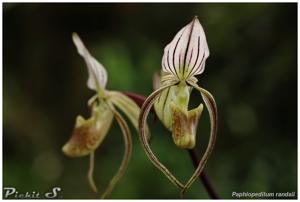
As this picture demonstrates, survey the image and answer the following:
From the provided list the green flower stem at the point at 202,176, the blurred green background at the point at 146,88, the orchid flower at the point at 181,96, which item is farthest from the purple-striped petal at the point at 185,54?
the blurred green background at the point at 146,88

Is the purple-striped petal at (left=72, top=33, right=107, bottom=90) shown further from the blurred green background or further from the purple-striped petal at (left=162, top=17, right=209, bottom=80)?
the blurred green background

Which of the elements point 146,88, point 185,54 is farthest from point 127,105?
point 146,88

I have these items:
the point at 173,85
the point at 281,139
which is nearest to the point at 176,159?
the point at 281,139

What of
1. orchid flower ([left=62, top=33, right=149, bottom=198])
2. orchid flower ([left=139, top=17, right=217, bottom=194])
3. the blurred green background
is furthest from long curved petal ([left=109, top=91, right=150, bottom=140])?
the blurred green background

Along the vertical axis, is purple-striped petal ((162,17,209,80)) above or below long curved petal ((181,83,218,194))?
above

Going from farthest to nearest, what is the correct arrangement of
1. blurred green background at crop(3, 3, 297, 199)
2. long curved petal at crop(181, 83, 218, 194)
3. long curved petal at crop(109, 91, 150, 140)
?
blurred green background at crop(3, 3, 297, 199) < long curved petal at crop(109, 91, 150, 140) < long curved petal at crop(181, 83, 218, 194)

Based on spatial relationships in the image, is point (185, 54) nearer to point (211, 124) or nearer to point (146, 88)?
point (211, 124)
